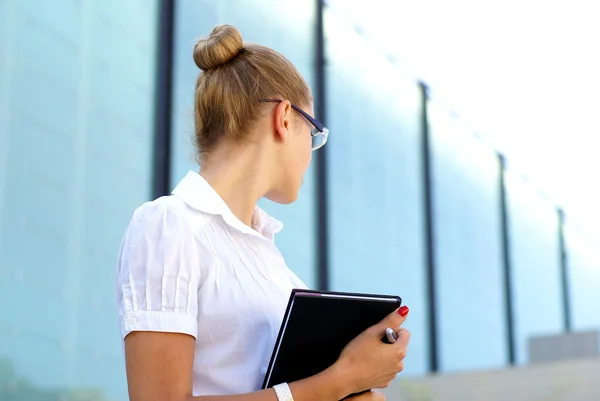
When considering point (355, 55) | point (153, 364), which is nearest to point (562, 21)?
point (355, 55)

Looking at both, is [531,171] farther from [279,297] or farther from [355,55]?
[279,297]

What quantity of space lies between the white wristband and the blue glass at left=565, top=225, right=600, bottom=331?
6.75 meters

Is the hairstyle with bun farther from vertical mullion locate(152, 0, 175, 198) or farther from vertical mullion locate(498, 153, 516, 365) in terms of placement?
vertical mullion locate(498, 153, 516, 365)

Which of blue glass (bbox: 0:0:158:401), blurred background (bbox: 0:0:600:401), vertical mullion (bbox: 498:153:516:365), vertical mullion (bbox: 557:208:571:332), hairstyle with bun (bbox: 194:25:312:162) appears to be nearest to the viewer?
hairstyle with bun (bbox: 194:25:312:162)

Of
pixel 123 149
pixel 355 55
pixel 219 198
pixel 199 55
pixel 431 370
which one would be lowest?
pixel 431 370

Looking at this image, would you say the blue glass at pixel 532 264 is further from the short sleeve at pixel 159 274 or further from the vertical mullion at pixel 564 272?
the short sleeve at pixel 159 274

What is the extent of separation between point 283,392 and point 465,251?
5.59 metres

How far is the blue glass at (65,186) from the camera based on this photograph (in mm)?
2945

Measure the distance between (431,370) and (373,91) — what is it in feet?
6.25

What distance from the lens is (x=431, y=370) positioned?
5887 mm

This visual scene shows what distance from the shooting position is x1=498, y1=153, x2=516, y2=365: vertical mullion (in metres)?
6.68

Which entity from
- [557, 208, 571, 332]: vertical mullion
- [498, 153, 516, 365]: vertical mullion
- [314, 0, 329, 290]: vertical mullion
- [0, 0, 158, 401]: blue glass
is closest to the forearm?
[0, 0, 158, 401]: blue glass

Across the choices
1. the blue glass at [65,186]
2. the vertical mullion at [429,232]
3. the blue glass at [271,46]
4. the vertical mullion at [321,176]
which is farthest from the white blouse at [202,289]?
the vertical mullion at [429,232]

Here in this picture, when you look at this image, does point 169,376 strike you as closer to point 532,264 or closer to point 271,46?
point 271,46
